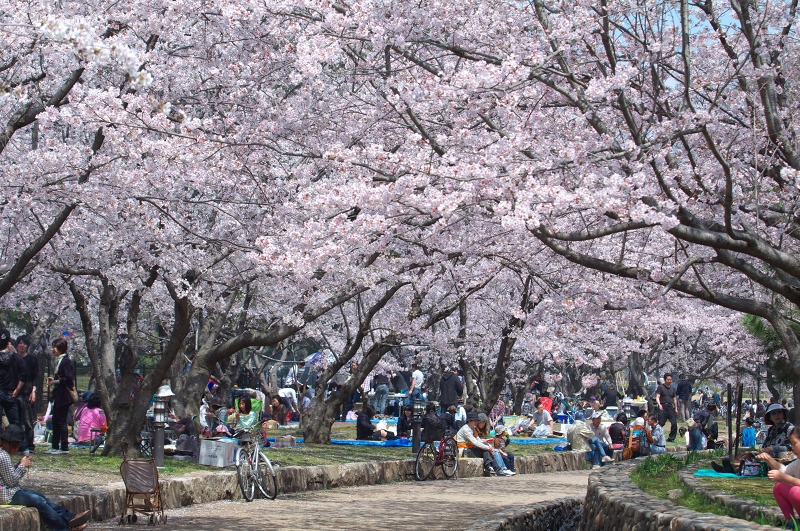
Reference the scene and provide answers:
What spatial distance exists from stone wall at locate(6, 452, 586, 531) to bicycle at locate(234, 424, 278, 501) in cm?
39

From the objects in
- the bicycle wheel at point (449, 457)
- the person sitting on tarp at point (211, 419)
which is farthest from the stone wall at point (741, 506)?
the person sitting on tarp at point (211, 419)

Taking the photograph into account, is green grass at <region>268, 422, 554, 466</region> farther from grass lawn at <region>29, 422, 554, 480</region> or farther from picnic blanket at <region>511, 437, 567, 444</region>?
picnic blanket at <region>511, 437, 567, 444</region>

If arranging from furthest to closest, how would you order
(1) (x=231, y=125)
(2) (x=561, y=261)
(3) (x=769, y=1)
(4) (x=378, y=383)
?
(4) (x=378, y=383), (2) (x=561, y=261), (1) (x=231, y=125), (3) (x=769, y=1)

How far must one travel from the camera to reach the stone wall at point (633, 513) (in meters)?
6.02

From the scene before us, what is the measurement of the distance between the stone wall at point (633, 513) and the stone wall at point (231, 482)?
414 centimetres

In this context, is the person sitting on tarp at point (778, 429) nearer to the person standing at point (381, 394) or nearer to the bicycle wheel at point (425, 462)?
the bicycle wheel at point (425, 462)

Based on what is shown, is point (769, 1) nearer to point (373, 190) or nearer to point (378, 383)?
point (373, 190)

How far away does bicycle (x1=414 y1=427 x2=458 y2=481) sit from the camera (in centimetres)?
1577

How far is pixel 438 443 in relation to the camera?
16.4 metres

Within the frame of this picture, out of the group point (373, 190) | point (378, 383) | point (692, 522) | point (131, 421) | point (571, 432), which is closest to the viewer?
point (692, 522)

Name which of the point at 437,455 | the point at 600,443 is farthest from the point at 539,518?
the point at 600,443

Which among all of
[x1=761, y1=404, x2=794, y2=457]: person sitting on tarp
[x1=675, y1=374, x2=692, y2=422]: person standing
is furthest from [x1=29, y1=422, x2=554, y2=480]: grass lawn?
[x1=675, y1=374, x2=692, y2=422]: person standing

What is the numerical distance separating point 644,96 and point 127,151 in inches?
231

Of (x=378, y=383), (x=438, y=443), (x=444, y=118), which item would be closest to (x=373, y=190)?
(x=444, y=118)
